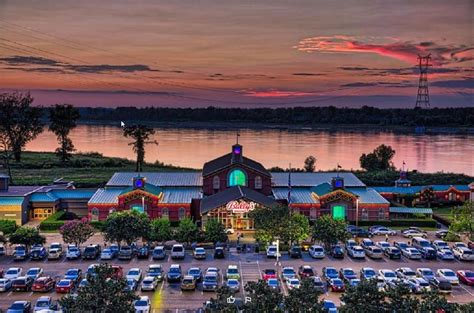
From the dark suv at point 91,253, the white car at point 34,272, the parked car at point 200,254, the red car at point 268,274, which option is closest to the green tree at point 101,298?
the white car at point 34,272

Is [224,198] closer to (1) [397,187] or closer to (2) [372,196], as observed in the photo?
(2) [372,196]

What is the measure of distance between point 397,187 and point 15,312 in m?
50.4

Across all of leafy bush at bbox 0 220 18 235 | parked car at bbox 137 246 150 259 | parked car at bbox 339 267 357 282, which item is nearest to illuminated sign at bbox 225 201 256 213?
parked car at bbox 137 246 150 259

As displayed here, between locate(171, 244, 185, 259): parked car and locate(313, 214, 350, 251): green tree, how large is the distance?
10.3 metres

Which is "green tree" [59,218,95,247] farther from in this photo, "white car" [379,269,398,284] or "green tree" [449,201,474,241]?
"green tree" [449,201,474,241]

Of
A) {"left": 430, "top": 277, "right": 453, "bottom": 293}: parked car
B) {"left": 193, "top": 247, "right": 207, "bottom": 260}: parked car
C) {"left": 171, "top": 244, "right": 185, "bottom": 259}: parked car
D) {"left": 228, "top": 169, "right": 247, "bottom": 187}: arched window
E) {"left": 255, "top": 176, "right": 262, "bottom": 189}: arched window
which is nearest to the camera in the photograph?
{"left": 430, "top": 277, "right": 453, "bottom": 293}: parked car

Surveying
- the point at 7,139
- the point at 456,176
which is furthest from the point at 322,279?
the point at 7,139

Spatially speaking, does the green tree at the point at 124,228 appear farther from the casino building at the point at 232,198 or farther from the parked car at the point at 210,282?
the casino building at the point at 232,198

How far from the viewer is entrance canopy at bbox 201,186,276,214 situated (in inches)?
2176

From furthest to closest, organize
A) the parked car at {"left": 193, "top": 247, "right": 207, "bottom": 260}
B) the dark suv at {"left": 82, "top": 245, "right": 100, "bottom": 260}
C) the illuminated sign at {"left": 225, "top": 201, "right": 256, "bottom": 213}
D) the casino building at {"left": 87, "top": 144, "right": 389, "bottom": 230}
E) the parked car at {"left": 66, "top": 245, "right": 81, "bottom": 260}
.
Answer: the casino building at {"left": 87, "top": 144, "right": 389, "bottom": 230}, the illuminated sign at {"left": 225, "top": 201, "right": 256, "bottom": 213}, the parked car at {"left": 193, "top": 247, "right": 207, "bottom": 260}, the dark suv at {"left": 82, "top": 245, "right": 100, "bottom": 260}, the parked car at {"left": 66, "top": 245, "right": 81, "bottom": 260}

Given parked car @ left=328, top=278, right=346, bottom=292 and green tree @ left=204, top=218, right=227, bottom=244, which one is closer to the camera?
parked car @ left=328, top=278, right=346, bottom=292

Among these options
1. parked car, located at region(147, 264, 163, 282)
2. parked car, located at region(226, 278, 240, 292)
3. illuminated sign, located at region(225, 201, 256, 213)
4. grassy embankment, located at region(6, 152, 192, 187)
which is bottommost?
parked car, located at region(226, 278, 240, 292)

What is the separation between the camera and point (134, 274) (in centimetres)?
3947

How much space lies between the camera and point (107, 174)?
94375mm
